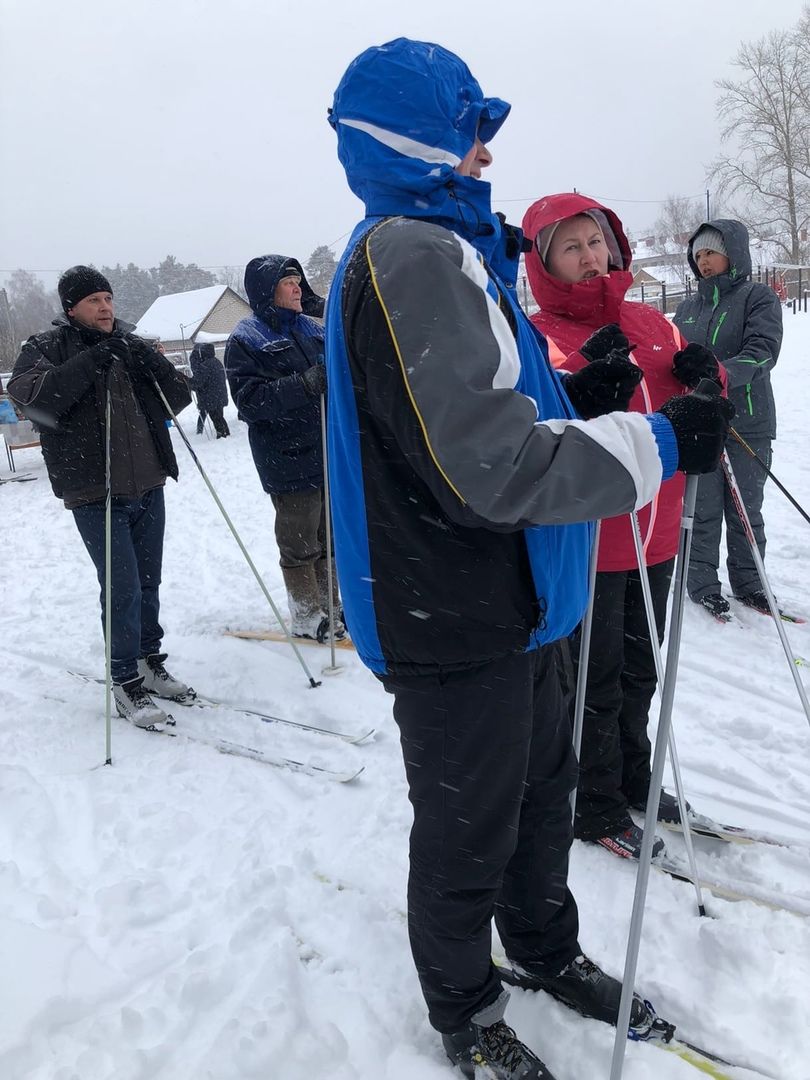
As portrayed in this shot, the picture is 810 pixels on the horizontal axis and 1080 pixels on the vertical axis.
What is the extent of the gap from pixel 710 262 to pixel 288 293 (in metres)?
2.36

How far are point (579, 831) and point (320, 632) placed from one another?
215cm

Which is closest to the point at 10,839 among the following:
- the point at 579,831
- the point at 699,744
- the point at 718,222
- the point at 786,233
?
the point at 579,831

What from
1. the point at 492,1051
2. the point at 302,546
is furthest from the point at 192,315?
the point at 492,1051

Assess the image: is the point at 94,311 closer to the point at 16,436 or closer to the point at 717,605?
the point at 717,605

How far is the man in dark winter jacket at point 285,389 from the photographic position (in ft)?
12.0

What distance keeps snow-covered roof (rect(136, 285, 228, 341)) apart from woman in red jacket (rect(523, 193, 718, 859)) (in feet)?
125

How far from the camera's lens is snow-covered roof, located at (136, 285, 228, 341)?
3784cm

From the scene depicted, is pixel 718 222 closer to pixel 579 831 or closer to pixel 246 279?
pixel 246 279

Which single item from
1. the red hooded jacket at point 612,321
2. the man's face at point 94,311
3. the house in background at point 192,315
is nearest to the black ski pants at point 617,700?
the red hooded jacket at point 612,321

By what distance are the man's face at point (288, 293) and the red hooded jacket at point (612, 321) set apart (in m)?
1.78

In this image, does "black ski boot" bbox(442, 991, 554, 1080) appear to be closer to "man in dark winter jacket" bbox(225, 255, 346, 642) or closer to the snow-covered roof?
"man in dark winter jacket" bbox(225, 255, 346, 642)

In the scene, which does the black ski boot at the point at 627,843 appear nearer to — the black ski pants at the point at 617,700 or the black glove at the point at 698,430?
the black ski pants at the point at 617,700

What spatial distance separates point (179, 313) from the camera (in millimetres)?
40406

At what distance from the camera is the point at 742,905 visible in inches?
79.9
